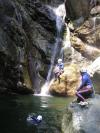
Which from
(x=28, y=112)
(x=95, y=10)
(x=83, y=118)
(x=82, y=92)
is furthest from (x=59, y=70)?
(x=83, y=118)

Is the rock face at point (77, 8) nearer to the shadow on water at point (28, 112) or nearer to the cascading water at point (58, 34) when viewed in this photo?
the cascading water at point (58, 34)

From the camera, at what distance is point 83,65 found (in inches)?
1226

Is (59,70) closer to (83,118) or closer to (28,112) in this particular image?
(28,112)

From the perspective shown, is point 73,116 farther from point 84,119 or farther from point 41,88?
point 41,88

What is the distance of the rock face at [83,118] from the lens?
13505 millimetres

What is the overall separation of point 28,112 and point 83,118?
6821 millimetres

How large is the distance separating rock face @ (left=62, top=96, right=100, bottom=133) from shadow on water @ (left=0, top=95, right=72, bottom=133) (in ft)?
4.28

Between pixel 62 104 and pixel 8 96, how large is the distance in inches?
181

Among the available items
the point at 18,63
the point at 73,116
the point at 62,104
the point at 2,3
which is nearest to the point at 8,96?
the point at 18,63

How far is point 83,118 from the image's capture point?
46.9 ft

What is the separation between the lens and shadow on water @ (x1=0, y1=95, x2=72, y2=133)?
17.0 meters

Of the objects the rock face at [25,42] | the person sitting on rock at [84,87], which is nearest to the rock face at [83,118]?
the person sitting on rock at [84,87]

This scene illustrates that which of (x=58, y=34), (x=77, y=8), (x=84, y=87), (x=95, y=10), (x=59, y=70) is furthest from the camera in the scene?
(x=77, y=8)

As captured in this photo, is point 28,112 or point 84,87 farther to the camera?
point 28,112
